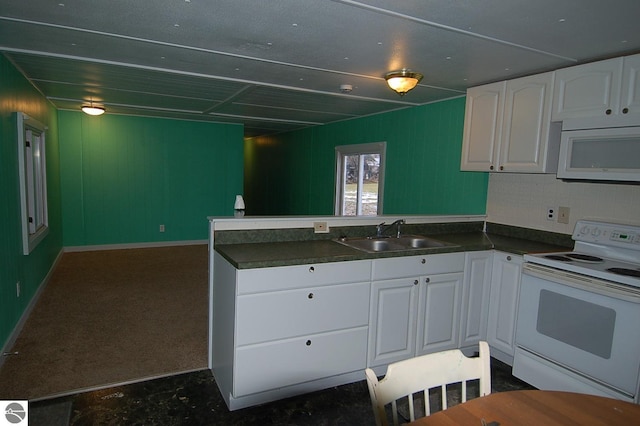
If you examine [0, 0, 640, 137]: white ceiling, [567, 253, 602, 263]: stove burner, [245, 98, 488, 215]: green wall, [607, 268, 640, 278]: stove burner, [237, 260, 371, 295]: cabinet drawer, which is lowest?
[237, 260, 371, 295]: cabinet drawer

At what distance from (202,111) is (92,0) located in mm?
3831

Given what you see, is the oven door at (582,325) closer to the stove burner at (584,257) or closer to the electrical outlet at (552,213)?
the stove burner at (584,257)

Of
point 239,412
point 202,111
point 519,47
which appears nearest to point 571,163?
point 519,47

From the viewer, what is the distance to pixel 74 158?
6129mm

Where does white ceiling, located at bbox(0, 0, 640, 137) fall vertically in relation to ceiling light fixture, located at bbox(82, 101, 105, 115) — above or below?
above

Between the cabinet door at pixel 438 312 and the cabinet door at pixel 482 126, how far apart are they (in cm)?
107

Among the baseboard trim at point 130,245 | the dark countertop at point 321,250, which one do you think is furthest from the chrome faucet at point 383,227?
the baseboard trim at point 130,245

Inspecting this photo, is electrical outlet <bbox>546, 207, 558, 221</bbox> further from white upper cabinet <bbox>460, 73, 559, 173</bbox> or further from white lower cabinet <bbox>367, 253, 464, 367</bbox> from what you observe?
white lower cabinet <bbox>367, 253, 464, 367</bbox>

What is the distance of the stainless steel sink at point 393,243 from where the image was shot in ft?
9.74

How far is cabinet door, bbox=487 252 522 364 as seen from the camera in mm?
2906

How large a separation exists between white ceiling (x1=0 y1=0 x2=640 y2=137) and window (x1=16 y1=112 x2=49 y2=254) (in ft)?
1.73

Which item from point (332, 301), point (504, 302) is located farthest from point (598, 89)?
point (332, 301)

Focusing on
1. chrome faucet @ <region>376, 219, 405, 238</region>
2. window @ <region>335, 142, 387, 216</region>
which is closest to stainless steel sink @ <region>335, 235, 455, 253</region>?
chrome faucet @ <region>376, 219, 405, 238</region>

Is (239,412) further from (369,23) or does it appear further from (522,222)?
(522,222)
